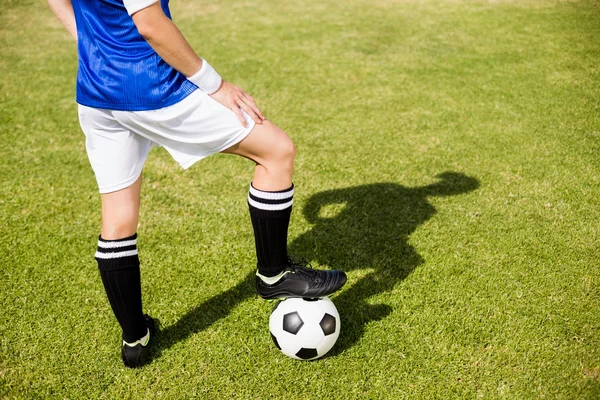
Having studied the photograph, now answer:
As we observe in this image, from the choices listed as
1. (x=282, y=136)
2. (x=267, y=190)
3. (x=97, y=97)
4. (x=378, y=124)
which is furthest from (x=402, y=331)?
(x=378, y=124)

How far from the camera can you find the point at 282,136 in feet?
7.61

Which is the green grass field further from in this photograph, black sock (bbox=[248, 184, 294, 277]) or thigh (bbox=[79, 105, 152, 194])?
thigh (bbox=[79, 105, 152, 194])

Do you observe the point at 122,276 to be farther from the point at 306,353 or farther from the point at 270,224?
the point at 306,353

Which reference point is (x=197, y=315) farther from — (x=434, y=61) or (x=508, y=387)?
(x=434, y=61)

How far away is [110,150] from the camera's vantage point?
228 centimetres

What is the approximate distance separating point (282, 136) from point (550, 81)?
5272 mm

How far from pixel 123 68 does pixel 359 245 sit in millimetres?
2101

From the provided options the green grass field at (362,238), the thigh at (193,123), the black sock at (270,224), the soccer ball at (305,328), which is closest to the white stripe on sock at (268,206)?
the black sock at (270,224)

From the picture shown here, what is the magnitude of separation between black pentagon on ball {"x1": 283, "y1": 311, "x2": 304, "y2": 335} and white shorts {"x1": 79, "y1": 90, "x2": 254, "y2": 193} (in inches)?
38.2

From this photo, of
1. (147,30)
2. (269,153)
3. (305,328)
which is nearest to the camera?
(147,30)

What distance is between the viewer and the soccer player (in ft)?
6.79

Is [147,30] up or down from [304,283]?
up

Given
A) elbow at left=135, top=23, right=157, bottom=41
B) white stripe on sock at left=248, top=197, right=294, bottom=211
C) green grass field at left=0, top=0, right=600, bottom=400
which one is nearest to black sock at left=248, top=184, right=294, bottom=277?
white stripe on sock at left=248, top=197, right=294, bottom=211

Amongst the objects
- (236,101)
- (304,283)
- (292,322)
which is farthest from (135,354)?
(236,101)
